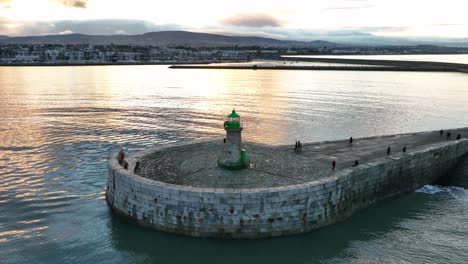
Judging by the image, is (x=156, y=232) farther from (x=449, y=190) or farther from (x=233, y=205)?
(x=449, y=190)

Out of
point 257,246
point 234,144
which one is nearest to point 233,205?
point 257,246

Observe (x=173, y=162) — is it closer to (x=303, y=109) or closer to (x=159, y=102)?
(x=303, y=109)

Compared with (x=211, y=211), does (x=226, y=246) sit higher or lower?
lower

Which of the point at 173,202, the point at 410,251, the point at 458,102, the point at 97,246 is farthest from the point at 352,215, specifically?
the point at 458,102

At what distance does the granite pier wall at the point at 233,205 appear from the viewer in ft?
44.9

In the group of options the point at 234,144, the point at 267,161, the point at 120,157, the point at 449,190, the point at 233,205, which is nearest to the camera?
the point at 233,205

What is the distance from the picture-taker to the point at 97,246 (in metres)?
13.8

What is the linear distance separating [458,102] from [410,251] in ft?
143

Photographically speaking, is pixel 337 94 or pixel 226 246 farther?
pixel 337 94

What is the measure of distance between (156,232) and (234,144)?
5.13 m

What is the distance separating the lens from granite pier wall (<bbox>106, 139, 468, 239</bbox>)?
13.7 m

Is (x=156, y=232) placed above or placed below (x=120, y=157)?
below

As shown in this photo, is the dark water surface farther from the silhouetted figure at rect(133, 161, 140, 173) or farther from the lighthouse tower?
the lighthouse tower

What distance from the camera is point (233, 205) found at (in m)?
13.6
